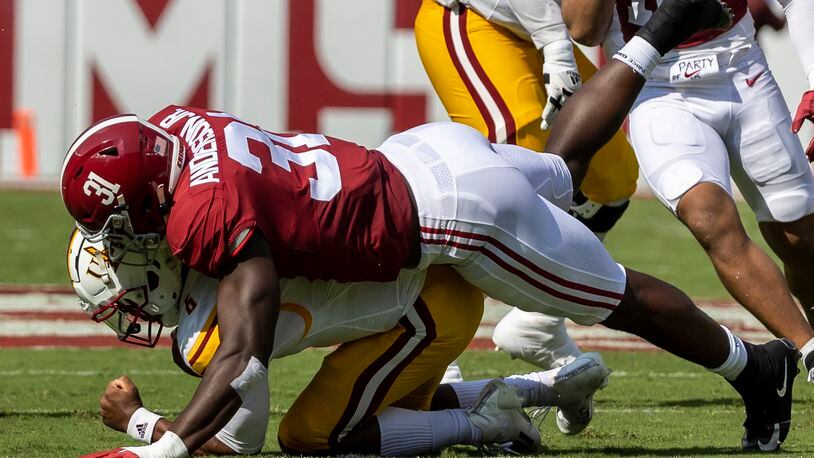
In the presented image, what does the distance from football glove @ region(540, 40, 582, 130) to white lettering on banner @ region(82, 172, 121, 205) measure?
66.3 inches

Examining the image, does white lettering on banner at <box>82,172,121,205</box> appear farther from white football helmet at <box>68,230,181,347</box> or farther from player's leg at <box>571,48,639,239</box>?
player's leg at <box>571,48,639,239</box>

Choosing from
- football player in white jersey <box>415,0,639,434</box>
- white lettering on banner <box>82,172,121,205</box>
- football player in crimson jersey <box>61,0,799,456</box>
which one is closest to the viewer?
football player in crimson jersey <box>61,0,799,456</box>

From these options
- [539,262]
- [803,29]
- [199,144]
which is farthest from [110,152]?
[803,29]

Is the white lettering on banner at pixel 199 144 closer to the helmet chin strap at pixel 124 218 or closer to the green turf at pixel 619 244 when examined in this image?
the helmet chin strap at pixel 124 218

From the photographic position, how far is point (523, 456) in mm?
3428

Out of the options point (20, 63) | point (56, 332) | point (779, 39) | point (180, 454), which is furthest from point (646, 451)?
point (20, 63)

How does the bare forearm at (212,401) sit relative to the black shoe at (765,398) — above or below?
above

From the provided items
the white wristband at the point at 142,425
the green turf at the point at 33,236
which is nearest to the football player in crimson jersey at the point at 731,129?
the white wristband at the point at 142,425

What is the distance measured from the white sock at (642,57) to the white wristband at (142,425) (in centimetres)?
159

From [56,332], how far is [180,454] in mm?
3357

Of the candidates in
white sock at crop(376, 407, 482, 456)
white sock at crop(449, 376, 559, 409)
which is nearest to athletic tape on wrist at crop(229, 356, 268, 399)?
white sock at crop(376, 407, 482, 456)

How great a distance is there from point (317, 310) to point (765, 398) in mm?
1177

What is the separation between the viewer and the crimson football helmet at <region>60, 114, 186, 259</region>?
10.1 feet

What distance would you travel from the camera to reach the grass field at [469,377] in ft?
11.8
